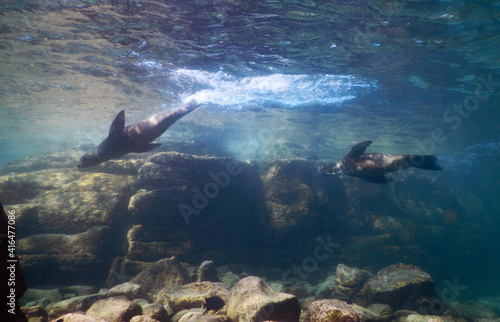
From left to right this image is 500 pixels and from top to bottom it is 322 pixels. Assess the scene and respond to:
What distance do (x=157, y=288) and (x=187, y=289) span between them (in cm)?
154

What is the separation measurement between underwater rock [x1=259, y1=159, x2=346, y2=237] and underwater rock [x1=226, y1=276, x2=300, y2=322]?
625 cm

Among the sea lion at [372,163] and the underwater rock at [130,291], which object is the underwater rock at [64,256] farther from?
the sea lion at [372,163]

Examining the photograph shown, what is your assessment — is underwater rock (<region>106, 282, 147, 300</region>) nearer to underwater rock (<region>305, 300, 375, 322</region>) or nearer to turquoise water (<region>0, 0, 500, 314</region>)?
underwater rock (<region>305, 300, 375, 322</region>)

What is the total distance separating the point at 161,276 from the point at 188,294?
2.18 meters

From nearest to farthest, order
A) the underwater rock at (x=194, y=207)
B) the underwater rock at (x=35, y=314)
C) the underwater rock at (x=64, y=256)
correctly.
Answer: the underwater rock at (x=35, y=314) → the underwater rock at (x=64, y=256) → the underwater rock at (x=194, y=207)

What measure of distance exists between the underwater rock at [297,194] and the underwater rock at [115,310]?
719 cm

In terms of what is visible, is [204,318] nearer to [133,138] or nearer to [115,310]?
[115,310]

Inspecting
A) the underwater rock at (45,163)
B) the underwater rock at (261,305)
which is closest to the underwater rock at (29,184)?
the underwater rock at (45,163)

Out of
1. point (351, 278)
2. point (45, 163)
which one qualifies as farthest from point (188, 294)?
point (45, 163)

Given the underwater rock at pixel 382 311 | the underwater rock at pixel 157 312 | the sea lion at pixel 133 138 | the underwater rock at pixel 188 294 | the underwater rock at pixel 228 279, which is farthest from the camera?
the underwater rock at pixel 228 279

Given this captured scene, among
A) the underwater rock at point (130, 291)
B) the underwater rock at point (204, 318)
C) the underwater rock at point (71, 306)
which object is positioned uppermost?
the underwater rock at point (204, 318)

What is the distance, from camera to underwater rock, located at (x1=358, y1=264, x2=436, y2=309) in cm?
764

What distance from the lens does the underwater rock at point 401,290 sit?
7637mm

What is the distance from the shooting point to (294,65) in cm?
1230
